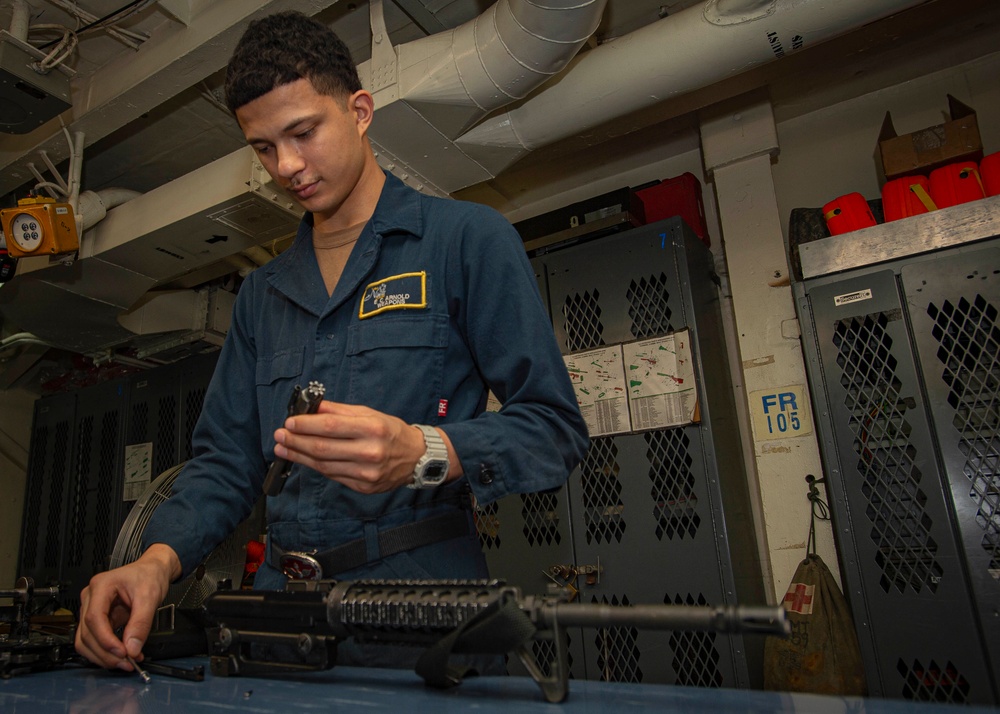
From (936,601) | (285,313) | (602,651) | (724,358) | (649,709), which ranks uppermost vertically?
(724,358)

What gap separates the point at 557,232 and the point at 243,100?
2055 millimetres

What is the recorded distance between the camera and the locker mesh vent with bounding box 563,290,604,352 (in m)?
2.94

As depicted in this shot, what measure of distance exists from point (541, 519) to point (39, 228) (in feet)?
8.12

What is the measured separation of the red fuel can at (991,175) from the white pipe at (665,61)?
61 cm

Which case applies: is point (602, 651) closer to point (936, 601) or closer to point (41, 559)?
point (936, 601)

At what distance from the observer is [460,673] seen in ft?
2.52

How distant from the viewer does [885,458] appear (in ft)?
7.64

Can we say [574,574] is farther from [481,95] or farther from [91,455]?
[91,455]

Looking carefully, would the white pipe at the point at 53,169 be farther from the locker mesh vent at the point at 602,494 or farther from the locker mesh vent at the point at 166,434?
the locker mesh vent at the point at 602,494

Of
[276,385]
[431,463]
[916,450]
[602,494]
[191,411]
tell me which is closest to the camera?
[431,463]

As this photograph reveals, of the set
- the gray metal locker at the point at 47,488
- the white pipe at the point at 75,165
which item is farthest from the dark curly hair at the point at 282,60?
the gray metal locker at the point at 47,488

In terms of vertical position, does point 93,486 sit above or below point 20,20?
below

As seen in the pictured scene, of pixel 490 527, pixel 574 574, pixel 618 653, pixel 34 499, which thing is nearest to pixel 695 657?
pixel 618 653

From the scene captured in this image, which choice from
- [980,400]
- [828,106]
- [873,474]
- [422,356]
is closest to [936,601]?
[873,474]
